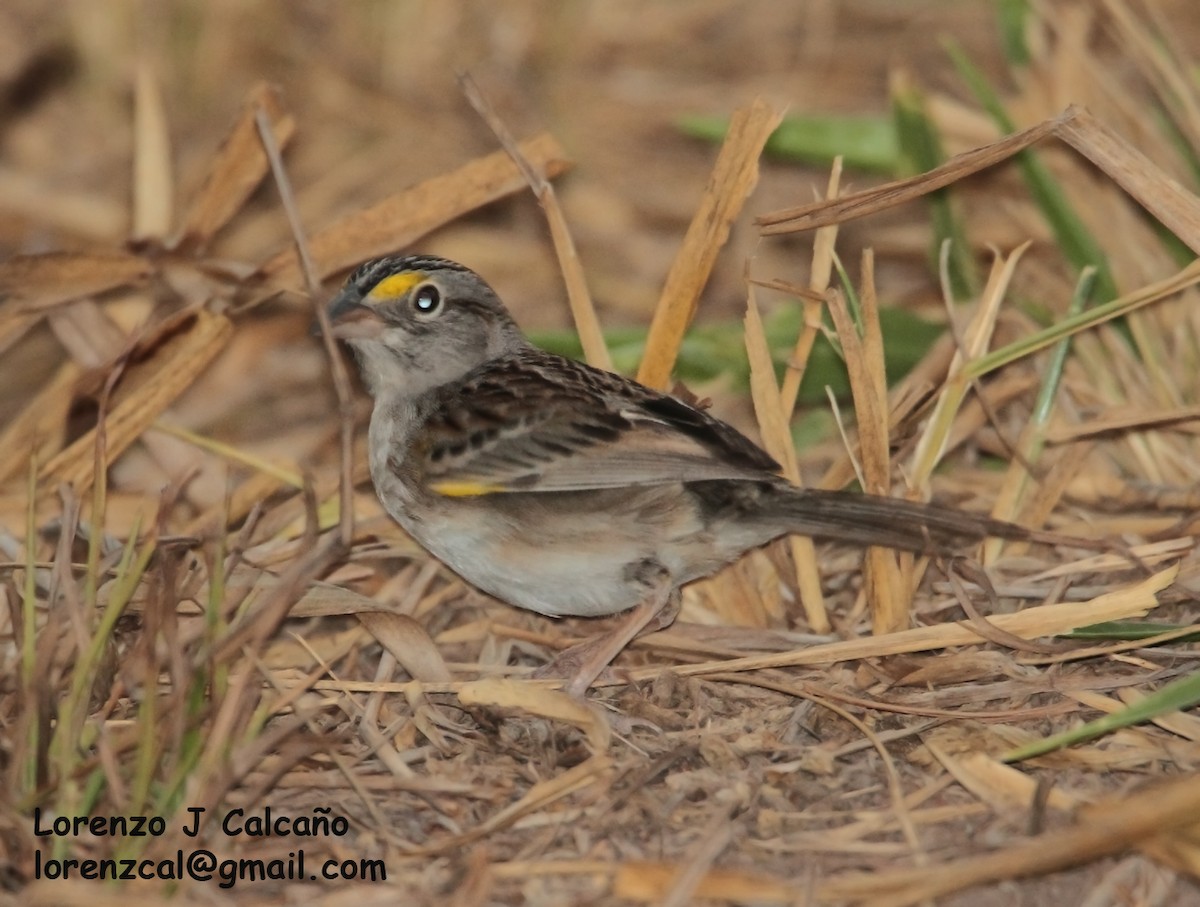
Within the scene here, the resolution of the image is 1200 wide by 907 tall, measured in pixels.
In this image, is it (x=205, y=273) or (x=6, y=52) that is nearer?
(x=205, y=273)

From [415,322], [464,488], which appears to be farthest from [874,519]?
[415,322]

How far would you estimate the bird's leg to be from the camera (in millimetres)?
4340

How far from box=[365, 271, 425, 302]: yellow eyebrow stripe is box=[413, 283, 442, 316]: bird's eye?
0.04 metres

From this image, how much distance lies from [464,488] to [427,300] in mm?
694

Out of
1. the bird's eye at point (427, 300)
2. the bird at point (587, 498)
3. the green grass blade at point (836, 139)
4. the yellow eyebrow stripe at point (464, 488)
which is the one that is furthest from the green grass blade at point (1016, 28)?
the yellow eyebrow stripe at point (464, 488)

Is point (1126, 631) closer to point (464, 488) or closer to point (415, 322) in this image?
→ point (464, 488)

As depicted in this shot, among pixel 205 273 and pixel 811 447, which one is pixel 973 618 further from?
pixel 205 273

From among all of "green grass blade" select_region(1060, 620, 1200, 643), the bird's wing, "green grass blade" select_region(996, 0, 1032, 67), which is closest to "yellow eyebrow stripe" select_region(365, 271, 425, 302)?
the bird's wing

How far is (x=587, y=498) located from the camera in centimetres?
435

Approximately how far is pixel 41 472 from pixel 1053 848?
3.28m

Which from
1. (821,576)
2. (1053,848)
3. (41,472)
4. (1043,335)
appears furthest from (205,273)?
(1053,848)

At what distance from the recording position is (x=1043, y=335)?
178 inches

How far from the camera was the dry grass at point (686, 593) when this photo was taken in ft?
11.4

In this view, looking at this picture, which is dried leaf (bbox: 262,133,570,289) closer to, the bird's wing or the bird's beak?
the bird's beak
